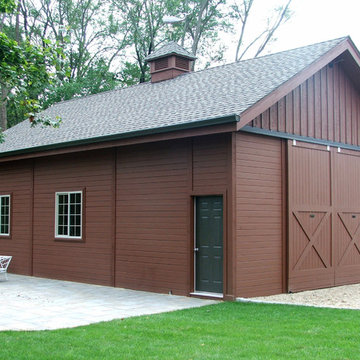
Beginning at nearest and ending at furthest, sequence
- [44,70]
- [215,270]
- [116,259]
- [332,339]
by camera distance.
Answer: [332,339]
[44,70]
[215,270]
[116,259]

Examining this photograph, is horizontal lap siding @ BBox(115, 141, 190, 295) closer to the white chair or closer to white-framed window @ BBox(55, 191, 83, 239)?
white-framed window @ BBox(55, 191, 83, 239)

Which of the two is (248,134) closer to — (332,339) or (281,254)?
(281,254)

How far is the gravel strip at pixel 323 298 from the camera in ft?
32.9

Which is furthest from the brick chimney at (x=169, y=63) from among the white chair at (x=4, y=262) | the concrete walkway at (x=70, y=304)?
the concrete walkway at (x=70, y=304)

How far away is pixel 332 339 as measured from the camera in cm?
680

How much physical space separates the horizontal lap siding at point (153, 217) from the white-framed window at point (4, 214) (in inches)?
197

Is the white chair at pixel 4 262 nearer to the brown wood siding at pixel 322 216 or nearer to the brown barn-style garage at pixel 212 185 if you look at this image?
the brown barn-style garage at pixel 212 185

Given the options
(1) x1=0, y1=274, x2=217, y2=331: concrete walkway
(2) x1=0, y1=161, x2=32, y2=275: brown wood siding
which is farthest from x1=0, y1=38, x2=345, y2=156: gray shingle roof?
(1) x1=0, y1=274, x2=217, y2=331: concrete walkway

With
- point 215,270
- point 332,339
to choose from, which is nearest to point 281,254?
point 215,270

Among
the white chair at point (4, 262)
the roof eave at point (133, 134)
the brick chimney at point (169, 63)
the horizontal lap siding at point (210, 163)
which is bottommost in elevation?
the white chair at point (4, 262)

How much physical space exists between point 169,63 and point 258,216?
7.78 meters

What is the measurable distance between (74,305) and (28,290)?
2.58 m

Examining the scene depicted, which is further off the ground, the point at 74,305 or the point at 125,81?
the point at 125,81

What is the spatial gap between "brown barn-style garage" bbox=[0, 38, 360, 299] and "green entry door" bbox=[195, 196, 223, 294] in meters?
0.02
